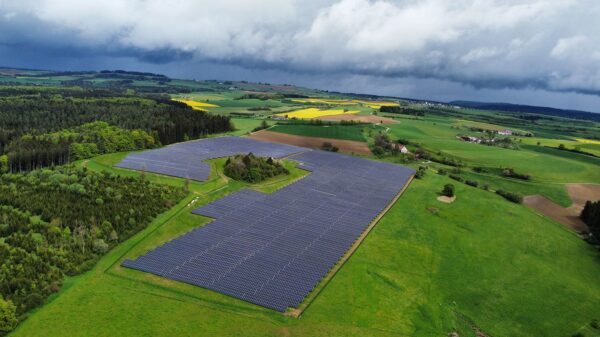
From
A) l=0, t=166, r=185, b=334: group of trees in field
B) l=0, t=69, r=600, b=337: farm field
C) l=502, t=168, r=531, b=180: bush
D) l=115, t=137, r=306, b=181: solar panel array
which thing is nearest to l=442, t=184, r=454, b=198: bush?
l=0, t=69, r=600, b=337: farm field

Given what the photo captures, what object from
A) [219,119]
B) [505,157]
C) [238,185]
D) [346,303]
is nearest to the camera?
[346,303]

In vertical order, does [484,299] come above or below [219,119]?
below

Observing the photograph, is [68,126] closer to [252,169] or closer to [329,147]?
[252,169]

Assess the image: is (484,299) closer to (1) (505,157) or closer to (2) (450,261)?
(2) (450,261)

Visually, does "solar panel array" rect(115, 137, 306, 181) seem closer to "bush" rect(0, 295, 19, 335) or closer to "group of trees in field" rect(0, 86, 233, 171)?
"group of trees in field" rect(0, 86, 233, 171)

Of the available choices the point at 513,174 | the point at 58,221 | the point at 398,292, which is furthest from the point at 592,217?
the point at 58,221

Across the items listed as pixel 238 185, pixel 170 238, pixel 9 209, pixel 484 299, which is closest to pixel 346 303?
pixel 484 299
